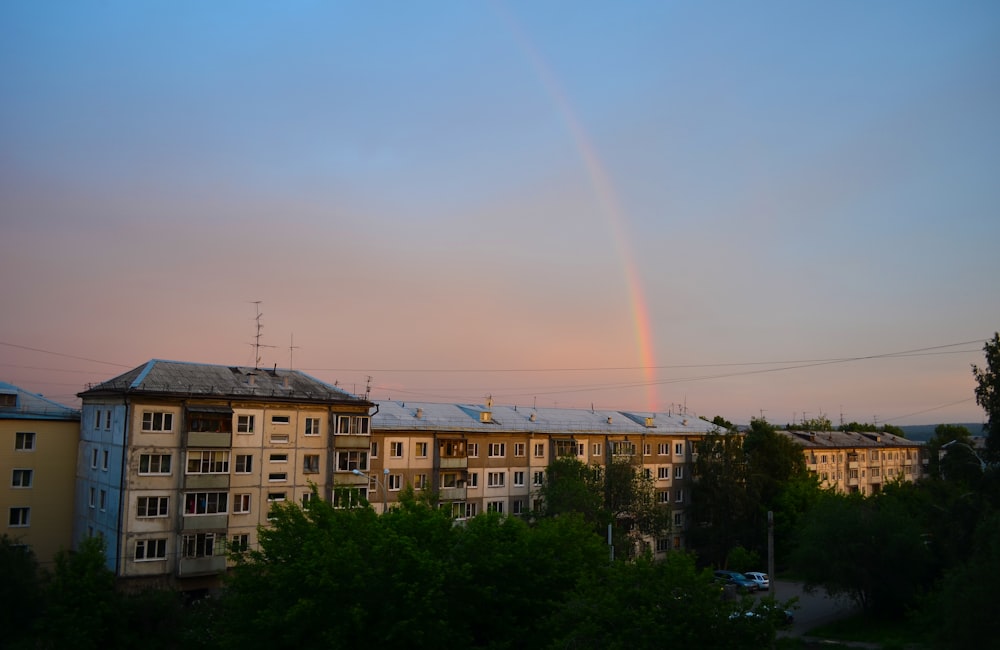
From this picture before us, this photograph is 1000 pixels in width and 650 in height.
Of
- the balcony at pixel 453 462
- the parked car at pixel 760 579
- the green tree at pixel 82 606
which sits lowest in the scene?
the parked car at pixel 760 579

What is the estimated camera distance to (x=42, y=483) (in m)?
50.9

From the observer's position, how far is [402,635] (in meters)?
26.5

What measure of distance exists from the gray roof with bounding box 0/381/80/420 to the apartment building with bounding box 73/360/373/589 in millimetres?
1711

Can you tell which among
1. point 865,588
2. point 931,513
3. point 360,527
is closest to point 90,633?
point 360,527

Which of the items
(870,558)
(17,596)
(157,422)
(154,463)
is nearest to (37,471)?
(154,463)

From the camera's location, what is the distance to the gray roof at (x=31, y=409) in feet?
165

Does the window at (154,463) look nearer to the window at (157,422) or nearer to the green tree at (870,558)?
the window at (157,422)

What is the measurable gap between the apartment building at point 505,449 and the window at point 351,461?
53 centimetres

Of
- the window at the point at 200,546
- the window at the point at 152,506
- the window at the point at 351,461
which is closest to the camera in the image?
the window at the point at 152,506

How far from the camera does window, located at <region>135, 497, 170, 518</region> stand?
151ft

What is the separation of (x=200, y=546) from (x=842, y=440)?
9378 centimetres

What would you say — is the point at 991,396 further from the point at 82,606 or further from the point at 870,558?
the point at 82,606

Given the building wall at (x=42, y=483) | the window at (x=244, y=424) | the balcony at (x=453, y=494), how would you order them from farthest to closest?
the balcony at (x=453, y=494)
the window at (x=244, y=424)
the building wall at (x=42, y=483)

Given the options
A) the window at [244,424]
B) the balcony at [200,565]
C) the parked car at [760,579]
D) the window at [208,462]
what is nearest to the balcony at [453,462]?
the window at [244,424]
